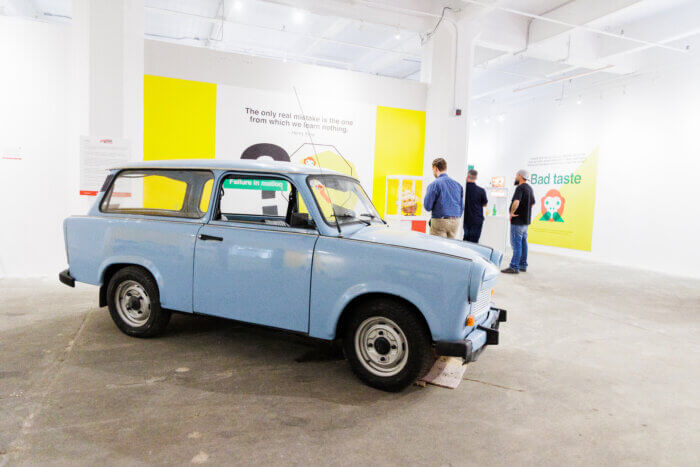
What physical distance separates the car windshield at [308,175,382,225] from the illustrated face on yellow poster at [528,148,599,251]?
9.30 meters

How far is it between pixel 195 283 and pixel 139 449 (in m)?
1.43

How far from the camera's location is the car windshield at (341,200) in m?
3.33

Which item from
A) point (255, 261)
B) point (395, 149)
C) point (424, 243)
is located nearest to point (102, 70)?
point (255, 261)

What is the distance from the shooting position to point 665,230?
9.58m

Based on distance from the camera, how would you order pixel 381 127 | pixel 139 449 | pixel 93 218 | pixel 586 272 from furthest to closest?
pixel 586 272 → pixel 381 127 → pixel 93 218 → pixel 139 449

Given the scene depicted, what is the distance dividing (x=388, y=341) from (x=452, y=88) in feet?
21.1

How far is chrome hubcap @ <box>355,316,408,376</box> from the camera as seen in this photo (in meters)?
3.00

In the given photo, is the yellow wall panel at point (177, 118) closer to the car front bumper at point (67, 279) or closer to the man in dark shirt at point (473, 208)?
the car front bumper at point (67, 279)

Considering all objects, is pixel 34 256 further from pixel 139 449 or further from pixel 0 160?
pixel 139 449

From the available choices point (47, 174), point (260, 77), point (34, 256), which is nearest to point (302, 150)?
point (260, 77)

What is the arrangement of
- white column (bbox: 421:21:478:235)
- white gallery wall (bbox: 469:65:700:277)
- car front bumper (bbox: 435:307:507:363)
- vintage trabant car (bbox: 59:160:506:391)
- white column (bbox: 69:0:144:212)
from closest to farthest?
car front bumper (bbox: 435:307:507:363) < vintage trabant car (bbox: 59:160:506:391) < white column (bbox: 69:0:144:212) < white column (bbox: 421:21:478:235) < white gallery wall (bbox: 469:65:700:277)

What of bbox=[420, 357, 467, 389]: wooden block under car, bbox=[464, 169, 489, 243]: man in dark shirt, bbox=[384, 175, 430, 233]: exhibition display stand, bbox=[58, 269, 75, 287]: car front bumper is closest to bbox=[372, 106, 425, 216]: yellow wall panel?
bbox=[384, 175, 430, 233]: exhibition display stand

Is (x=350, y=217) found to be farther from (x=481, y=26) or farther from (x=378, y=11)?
(x=481, y=26)

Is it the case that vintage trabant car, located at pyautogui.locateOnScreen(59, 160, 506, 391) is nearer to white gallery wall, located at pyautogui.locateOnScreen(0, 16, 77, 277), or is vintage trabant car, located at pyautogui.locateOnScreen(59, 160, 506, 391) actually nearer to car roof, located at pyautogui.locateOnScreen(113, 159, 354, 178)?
car roof, located at pyautogui.locateOnScreen(113, 159, 354, 178)
